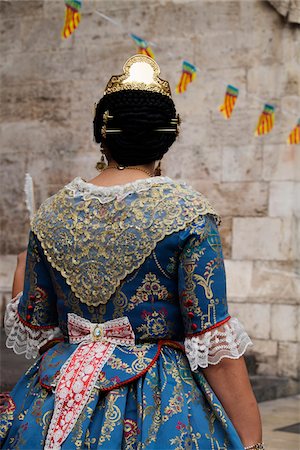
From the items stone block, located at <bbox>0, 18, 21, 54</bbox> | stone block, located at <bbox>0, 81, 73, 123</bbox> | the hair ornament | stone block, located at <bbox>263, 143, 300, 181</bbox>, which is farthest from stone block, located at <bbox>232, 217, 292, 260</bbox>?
the hair ornament

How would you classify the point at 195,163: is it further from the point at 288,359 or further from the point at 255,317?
the point at 288,359

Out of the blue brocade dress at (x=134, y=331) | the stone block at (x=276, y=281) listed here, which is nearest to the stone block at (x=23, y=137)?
the stone block at (x=276, y=281)

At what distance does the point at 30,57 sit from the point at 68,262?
264 inches

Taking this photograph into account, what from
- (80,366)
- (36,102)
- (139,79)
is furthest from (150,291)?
(36,102)

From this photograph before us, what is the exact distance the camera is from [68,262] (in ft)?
7.86

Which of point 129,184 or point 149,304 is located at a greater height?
point 129,184

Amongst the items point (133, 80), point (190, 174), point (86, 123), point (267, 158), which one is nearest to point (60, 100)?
point (86, 123)

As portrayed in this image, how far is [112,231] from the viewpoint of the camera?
234cm

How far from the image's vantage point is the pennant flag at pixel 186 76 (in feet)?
25.7

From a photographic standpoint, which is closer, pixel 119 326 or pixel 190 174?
pixel 119 326

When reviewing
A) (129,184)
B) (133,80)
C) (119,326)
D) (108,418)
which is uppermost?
(133,80)

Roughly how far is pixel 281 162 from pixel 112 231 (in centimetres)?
579

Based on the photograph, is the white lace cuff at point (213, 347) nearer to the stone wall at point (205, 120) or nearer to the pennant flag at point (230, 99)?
the stone wall at point (205, 120)

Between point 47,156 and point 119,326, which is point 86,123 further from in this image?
point 119,326
